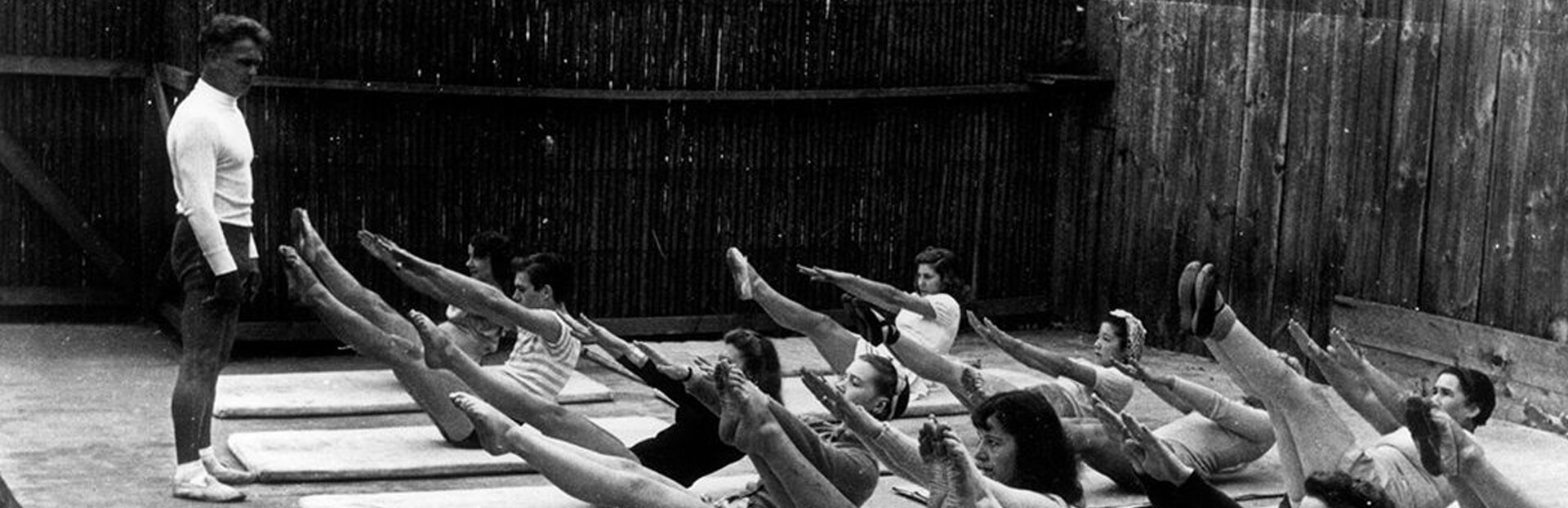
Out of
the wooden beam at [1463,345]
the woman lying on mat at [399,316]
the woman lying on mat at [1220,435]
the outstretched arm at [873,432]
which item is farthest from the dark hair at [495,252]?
the wooden beam at [1463,345]

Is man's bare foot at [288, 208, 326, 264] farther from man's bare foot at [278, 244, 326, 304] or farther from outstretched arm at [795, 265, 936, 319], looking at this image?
outstretched arm at [795, 265, 936, 319]

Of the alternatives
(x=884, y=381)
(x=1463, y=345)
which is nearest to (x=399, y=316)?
(x=884, y=381)

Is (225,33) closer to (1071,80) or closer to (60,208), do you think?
(60,208)

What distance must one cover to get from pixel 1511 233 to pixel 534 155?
4.47 metres

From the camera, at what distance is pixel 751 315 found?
40.4ft

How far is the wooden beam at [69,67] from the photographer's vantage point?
11.6 m

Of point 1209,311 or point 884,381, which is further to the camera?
point 884,381

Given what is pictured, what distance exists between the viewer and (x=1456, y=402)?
24.8 ft

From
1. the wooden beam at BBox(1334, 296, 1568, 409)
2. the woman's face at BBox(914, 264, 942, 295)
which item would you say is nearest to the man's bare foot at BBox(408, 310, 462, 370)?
the woman's face at BBox(914, 264, 942, 295)

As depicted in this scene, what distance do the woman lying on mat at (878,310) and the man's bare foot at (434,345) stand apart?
2.00 m

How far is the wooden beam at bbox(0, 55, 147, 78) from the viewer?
1155cm

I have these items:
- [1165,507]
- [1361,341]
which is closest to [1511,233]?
[1361,341]

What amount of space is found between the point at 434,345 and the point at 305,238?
1369 mm

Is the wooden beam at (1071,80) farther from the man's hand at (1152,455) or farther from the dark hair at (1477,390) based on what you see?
the man's hand at (1152,455)
